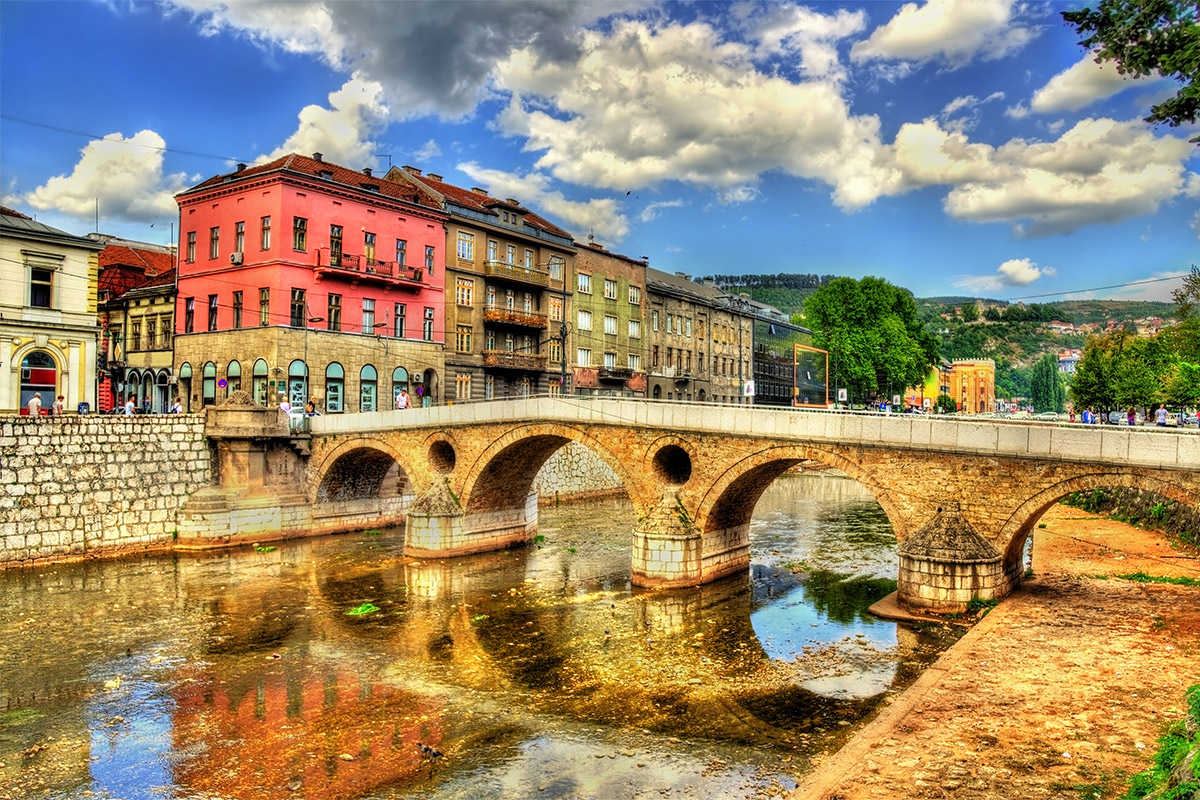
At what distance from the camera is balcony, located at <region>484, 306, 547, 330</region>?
43281mm

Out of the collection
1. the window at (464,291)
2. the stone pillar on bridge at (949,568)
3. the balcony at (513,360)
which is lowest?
the stone pillar on bridge at (949,568)

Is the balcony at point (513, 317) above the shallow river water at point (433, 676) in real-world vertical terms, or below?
above

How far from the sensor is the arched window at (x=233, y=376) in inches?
1399

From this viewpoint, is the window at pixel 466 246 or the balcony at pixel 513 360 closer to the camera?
the window at pixel 466 246

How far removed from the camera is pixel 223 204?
3653cm

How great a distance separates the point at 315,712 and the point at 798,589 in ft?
46.3

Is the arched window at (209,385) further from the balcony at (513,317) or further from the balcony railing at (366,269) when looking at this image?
the balcony at (513,317)

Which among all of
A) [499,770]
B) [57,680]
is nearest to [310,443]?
[57,680]

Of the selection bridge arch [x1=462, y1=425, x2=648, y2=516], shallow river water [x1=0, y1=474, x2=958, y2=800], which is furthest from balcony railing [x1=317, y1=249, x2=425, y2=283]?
shallow river water [x1=0, y1=474, x2=958, y2=800]

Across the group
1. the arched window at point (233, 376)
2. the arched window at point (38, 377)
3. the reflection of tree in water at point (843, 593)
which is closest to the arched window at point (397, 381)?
the arched window at point (233, 376)

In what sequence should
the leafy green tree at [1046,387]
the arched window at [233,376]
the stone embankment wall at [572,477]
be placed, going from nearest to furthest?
the arched window at [233,376] → the stone embankment wall at [572,477] → the leafy green tree at [1046,387]

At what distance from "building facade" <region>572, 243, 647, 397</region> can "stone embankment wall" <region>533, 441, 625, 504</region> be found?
631cm

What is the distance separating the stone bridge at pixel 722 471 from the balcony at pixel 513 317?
1126cm

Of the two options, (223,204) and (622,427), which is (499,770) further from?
(223,204)
